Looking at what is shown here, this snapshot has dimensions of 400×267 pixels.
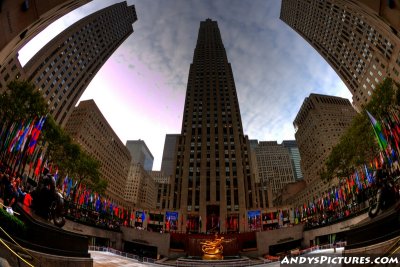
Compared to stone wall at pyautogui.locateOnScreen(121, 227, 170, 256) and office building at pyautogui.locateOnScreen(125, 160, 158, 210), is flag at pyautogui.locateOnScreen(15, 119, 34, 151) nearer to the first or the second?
stone wall at pyautogui.locateOnScreen(121, 227, 170, 256)

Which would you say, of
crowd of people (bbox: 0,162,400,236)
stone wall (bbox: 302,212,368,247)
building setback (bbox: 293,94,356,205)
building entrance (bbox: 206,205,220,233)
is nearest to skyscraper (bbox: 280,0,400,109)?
building setback (bbox: 293,94,356,205)

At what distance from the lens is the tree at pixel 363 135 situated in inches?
1090

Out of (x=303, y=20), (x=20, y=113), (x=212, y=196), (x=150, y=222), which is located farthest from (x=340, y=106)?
(x=20, y=113)

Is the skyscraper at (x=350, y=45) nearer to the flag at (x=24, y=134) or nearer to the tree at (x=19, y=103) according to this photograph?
the tree at (x=19, y=103)

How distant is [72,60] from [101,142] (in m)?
39.8

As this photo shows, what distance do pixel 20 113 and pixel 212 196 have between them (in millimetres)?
51572

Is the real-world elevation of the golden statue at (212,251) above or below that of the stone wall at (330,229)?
below

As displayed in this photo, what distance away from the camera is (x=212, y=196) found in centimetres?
6612

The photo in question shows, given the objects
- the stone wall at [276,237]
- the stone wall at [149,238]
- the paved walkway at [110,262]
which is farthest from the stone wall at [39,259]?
the stone wall at [276,237]

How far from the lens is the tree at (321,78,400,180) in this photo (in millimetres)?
27688

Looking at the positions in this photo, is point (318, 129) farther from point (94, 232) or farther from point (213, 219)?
point (94, 232)

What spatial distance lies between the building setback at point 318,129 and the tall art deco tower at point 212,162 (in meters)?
42.0

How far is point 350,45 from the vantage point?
76.3 metres

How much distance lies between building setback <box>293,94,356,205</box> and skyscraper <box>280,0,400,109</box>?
26.0m
